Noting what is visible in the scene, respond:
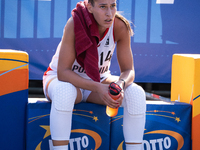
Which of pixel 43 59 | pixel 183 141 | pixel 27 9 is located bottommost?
pixel 183 141

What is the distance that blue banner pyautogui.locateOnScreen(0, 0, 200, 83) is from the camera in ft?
10.3

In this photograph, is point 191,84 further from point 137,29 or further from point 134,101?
point 137,29

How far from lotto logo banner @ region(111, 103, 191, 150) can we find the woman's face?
2.14ft

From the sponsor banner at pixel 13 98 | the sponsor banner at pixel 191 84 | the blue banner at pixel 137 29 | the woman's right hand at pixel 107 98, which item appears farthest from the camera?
the blue banner at pixel 137 29

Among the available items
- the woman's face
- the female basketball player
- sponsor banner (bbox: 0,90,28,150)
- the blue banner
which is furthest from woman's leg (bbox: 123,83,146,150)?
the blue banner

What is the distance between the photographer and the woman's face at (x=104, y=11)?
5.21 feet

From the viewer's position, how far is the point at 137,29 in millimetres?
3209

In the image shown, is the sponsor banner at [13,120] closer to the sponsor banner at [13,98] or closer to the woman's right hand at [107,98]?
the sponsor banner at [13,98]

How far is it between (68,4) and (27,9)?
44cm

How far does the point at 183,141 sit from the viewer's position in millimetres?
1975

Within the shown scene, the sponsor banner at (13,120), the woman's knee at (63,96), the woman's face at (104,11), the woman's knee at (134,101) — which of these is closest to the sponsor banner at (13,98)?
the sponsor banner at (13,120)

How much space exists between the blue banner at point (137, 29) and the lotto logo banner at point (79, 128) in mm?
1450

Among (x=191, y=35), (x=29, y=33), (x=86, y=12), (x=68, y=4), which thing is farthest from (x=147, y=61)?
(x=86, y=12)

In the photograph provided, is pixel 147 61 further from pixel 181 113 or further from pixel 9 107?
pixel 9 107
